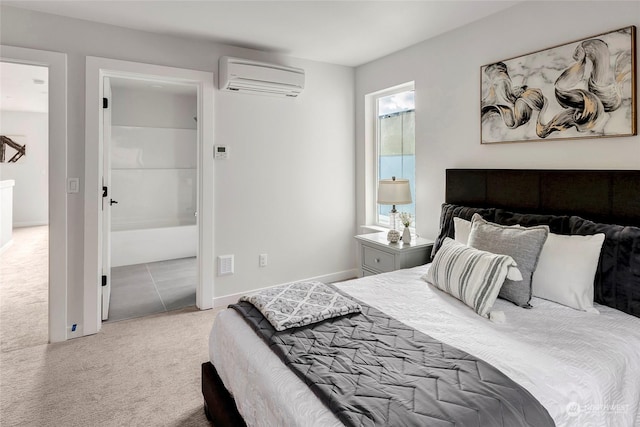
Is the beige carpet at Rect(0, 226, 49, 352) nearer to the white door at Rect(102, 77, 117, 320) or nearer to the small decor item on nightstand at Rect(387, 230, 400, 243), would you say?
the white door at Rect(102, 77, 117, 320)

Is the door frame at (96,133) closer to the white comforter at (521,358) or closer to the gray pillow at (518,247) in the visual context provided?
the white comforter at (521,358)

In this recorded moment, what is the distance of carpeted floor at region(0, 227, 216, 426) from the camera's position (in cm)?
196

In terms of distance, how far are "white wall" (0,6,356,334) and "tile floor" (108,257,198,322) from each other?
1.72 feet

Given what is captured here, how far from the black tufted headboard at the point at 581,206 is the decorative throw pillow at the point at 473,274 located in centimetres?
48

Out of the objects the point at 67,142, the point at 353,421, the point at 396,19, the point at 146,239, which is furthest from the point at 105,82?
the point at 353,421

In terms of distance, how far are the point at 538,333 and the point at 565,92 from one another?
1.57 meters

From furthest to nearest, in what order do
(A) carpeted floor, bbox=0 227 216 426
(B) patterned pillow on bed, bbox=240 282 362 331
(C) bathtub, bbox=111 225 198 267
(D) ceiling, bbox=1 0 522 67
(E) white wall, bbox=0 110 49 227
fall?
1. (E) white wall, bbox=0 110 49 227
2. (C) bathtub, bbox=111 225 198 267
3. (D) ceiling, bbox=1 0 522 67
4. (A) carpeted floor, bbox=0 227 216 426
5. (B) patterned pillow on bed, bbox=240 282 362 331

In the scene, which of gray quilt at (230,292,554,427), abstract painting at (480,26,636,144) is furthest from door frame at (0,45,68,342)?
abstract painting at (480,26,636,144)

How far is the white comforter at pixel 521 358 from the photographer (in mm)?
1197

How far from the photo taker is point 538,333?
5.13 ft

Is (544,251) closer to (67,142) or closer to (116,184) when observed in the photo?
(67,142)

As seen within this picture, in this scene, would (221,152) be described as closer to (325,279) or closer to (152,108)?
(325,279)

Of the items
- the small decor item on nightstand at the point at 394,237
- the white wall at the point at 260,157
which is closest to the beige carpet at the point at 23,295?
the white wall at the point at 260,157

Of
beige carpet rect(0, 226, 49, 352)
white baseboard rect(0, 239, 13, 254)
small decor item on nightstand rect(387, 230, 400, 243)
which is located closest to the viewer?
beige carpet rect(0, 226, 49, 352)
